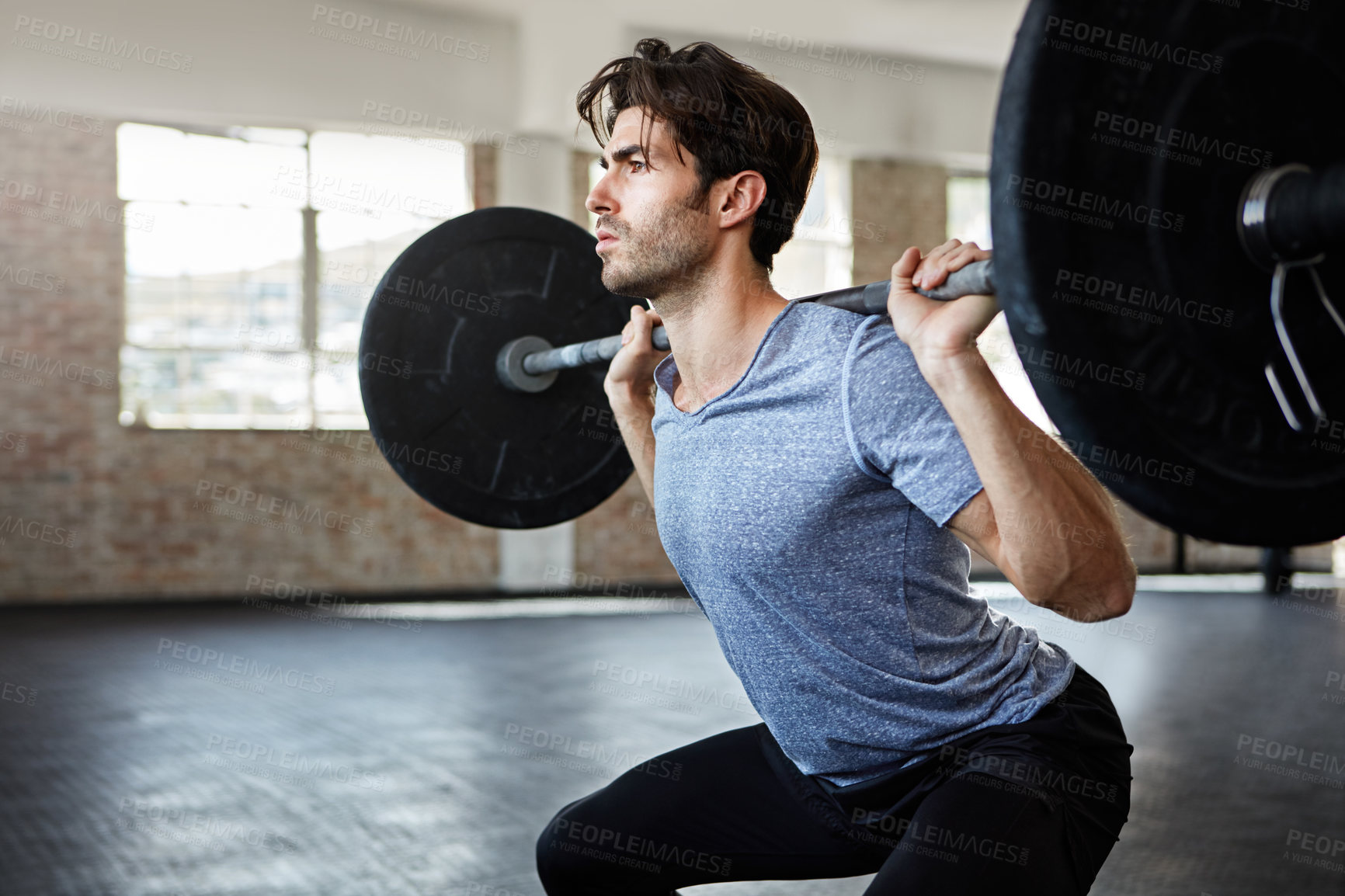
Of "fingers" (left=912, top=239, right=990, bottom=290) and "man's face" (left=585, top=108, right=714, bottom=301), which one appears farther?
"man's face" (left=585, top=108, right=714, bottom=301)

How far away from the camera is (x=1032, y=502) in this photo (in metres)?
1.04

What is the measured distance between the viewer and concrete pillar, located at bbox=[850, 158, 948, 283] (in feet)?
26.8

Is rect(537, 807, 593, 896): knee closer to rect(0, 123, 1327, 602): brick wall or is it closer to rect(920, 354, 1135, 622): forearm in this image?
rect(920, 354, 1135, 622): forearm

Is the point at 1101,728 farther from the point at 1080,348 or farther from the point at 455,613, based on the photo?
the point at 455,613

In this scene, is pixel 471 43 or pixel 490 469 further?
pixel 471 43

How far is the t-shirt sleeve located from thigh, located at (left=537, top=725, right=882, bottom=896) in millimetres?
461

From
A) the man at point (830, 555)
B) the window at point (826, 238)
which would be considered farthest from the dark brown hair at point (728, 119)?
the window at point (826, 238)

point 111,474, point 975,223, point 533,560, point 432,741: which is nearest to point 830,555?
point 432,741

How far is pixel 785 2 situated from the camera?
6.70 metres

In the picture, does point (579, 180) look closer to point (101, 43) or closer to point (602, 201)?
point (101, 43)

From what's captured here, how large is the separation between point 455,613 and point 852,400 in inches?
233

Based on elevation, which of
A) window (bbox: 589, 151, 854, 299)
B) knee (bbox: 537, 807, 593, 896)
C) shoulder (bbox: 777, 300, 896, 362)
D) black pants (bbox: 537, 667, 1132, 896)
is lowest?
knee (bbox: 537, 807, 593, 896)

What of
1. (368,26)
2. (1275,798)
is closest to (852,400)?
(1275,798)

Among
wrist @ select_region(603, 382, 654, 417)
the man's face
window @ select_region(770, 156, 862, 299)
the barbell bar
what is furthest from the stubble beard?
window @ select_region(770, 156, 862, 299)
